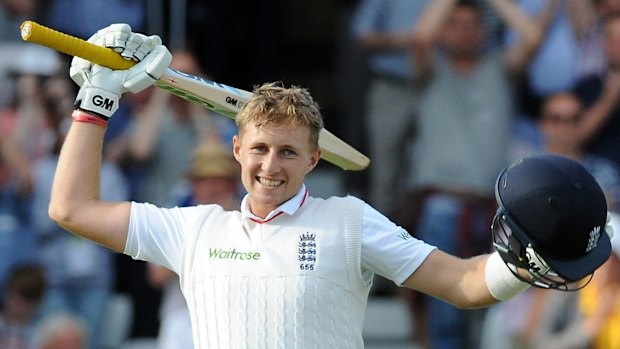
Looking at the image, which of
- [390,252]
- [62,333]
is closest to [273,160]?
[390,252]

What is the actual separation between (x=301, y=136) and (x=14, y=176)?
4.32 m

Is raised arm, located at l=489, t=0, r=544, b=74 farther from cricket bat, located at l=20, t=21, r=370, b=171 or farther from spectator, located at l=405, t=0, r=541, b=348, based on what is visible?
cricket bat, located at l=20, t=21, r=370, b=171

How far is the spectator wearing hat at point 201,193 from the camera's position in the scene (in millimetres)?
7602

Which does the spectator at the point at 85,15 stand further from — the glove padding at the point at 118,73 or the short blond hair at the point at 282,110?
the short blond hair at the point at 282,110

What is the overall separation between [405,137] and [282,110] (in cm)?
444

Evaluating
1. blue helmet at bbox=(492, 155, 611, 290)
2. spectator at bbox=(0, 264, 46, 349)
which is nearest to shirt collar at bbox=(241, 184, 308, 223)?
blue helmet at bbox=(492, 155, 611, 290)

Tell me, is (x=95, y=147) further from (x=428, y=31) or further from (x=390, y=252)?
(x=428, y=31)

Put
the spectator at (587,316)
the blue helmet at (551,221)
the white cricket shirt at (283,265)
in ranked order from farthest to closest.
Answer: the spectator at (587,316)
the white cricket shirt at (283,265)
the blue helmet at (551,221)

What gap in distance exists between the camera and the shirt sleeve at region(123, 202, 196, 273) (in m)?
4.16

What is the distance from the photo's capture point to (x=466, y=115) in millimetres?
8070

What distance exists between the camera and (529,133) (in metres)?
8.09

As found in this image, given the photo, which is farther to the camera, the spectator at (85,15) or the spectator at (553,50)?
the spectator at (85,15)

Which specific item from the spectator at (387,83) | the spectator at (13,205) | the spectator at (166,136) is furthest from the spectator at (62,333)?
the spectator at (387,83)

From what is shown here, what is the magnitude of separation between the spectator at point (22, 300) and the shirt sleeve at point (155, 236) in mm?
3897
